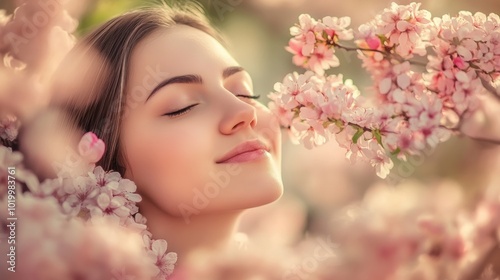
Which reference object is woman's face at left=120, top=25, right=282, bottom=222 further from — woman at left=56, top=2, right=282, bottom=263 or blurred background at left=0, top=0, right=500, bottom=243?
blurred background at left=0, top=0, right=500, bottom=243

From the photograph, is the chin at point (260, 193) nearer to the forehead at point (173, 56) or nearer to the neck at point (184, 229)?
the neck at point (184, 229)

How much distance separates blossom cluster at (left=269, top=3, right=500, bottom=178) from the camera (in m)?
1.04

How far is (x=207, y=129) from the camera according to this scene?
107 centimetres

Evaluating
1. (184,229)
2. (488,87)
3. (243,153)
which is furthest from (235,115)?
(488,87)

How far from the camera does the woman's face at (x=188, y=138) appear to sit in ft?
3.51

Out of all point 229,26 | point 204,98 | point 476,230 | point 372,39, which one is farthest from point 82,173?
point 476,230

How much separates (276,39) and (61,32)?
0.41 meters

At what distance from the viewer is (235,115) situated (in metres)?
1.07

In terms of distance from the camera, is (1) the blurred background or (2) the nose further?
(1) the blurred background

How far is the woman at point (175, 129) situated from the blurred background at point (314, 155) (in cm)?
13

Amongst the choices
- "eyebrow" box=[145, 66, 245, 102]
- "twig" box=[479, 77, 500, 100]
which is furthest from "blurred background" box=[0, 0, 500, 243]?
"eyebrow" box=[145, 66, 245, 102]

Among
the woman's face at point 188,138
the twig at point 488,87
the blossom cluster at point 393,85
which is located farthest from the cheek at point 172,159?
the twig at point 488,87

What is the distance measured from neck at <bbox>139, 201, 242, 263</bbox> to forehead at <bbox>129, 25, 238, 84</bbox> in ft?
0.73

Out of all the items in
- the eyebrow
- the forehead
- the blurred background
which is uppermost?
the forehead
